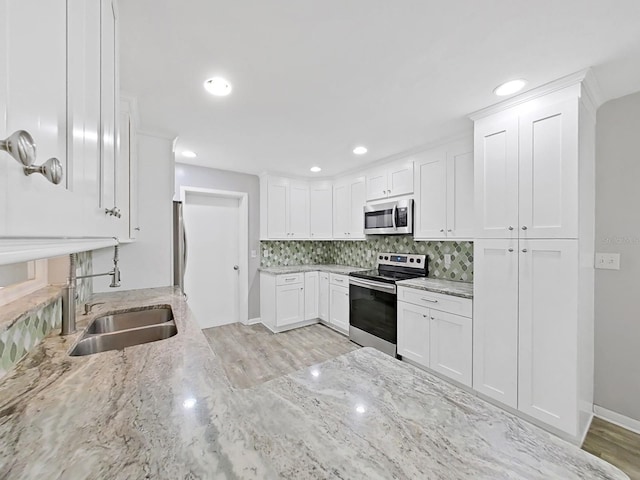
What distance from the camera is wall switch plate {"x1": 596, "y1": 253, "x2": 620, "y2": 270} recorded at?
1.93m

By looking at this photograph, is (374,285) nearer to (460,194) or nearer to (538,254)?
(460,194)

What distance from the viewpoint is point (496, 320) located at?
200 centimetres

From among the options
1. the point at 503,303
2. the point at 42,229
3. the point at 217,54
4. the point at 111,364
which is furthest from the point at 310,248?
the point at 42,229

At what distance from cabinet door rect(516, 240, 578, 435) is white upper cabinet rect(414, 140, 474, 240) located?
71cm

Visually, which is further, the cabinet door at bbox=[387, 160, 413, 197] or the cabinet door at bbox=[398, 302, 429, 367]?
the cabinet door at bbox=[387, 160, 413, 197]

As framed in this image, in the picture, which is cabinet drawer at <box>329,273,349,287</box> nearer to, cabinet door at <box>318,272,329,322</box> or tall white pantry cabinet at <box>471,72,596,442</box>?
cabinet door at <box>318,272,329,322</box>

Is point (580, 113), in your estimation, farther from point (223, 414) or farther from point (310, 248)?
point (310, 248)

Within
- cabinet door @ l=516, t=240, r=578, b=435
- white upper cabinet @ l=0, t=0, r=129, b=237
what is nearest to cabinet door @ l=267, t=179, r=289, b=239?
cabinet door @ l=516, t=240, r=578, b=435

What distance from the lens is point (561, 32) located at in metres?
1.30

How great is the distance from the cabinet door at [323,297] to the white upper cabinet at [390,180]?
4.37 ft

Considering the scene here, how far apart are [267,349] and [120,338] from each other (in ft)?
6.47

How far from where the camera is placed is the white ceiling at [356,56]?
47.0 inches

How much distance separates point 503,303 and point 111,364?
2358 mm

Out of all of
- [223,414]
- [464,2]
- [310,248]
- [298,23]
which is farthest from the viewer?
[310,248]
